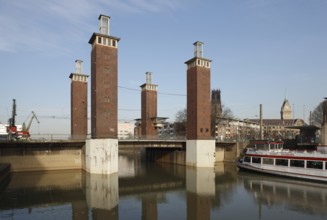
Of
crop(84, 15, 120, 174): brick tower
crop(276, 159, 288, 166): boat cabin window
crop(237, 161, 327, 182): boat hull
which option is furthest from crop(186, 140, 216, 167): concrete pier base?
crop(84, 15, 120, 174): brick tower

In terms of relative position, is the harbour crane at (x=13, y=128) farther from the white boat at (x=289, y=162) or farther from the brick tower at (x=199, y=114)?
the white boat at (x=289, y=162)

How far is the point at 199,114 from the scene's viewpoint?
53531mm

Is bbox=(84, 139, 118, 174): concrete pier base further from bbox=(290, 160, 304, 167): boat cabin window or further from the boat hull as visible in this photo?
bbox=(290, 160, 304, 167): boat cabin window

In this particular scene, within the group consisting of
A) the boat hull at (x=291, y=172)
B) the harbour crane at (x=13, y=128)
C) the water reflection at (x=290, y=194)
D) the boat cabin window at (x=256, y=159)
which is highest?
the harbour crane at (x=13, y=128)

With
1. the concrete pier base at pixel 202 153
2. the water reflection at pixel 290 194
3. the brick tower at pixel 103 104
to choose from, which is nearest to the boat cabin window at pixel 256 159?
the water reflection at pixel 290 194

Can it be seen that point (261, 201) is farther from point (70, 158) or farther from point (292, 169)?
point (70, 158)

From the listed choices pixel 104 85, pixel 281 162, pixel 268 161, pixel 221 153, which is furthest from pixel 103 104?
pixel 221 153

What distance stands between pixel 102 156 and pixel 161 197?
1558 centimetres

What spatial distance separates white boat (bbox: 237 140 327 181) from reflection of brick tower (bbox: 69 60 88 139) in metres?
32.9

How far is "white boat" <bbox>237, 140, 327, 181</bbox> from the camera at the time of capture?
119 feet

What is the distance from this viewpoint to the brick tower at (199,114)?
52875 millimetres

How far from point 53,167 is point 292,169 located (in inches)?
1503

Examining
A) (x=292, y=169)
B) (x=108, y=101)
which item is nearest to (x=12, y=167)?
(x=108, y=101)

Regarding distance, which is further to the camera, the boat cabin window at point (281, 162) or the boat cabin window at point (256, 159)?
the boat cabin window at point (256, 159)
